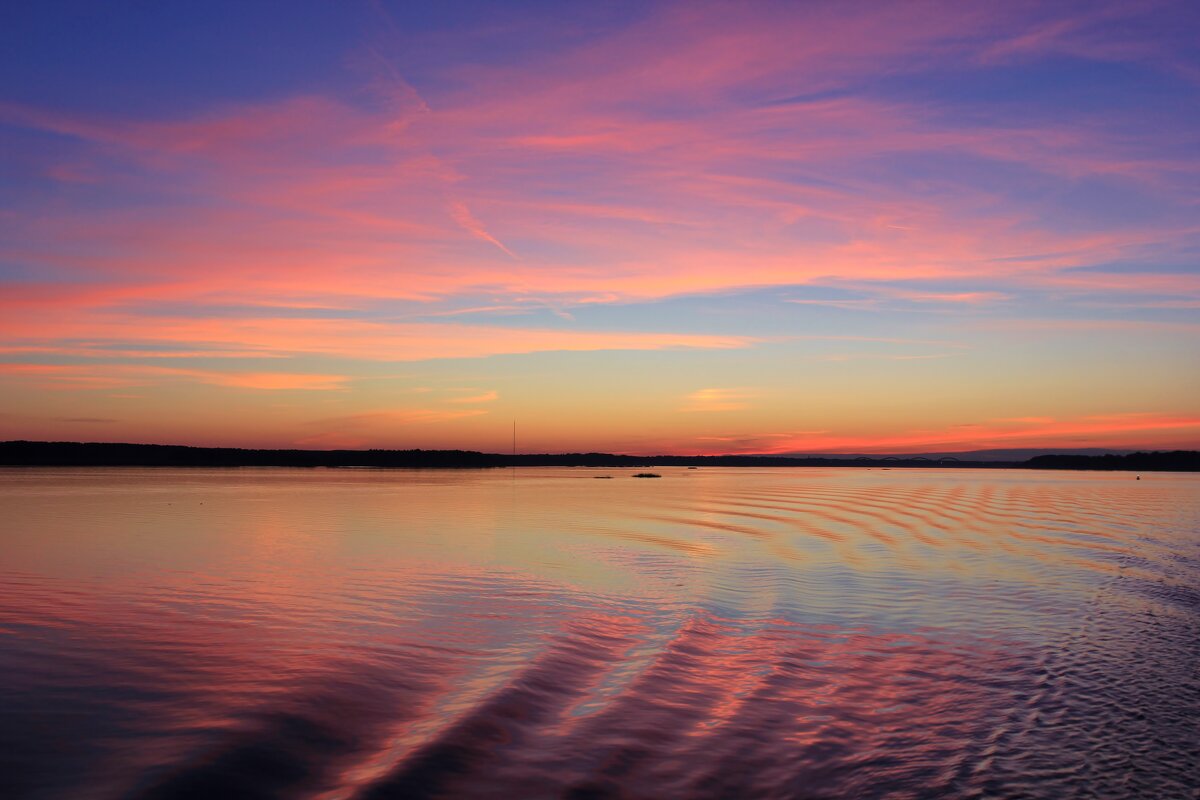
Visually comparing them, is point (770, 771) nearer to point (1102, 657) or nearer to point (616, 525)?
point (1102, 657)

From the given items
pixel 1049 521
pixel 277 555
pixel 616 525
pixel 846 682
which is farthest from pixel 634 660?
pixel 1049 521

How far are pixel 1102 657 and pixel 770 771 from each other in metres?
7.13

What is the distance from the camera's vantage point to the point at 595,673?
1088cm

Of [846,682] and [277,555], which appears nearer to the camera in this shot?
[846,682]

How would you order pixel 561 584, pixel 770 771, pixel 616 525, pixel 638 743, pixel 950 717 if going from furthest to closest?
1. pixel 616 525
2. pixel 561 584
3. pixel 950 717
4. pixel 638 743
5. pixel 770 771

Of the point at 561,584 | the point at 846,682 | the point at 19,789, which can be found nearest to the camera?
the point at 19,789

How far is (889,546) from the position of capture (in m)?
26.7

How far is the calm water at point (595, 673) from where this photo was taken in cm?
716

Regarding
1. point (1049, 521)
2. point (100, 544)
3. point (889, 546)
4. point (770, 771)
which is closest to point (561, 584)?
point (770, 771)

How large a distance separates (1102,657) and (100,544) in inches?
1056

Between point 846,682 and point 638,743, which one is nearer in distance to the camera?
point 638,743

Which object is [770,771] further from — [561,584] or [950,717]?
[561,584]

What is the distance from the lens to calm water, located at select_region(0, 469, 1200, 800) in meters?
7.16

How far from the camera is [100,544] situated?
2509cm
